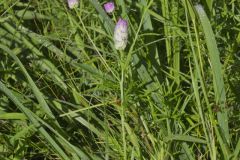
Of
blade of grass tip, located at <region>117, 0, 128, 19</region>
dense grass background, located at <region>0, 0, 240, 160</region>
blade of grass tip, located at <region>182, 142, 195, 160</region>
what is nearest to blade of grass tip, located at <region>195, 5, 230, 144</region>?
dense grass background, located at <region>0, 0, 240, 160</region>

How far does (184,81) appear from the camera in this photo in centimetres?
138

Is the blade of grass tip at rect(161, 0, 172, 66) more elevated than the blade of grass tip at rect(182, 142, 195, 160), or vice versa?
the blade of grass tip at rect(161, 0, 172, 66)

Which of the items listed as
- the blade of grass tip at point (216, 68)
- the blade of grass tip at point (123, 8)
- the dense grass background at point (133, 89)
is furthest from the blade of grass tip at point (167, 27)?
the blade of grass tip at point (216, 68)

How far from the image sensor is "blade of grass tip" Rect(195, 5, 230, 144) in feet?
3.54

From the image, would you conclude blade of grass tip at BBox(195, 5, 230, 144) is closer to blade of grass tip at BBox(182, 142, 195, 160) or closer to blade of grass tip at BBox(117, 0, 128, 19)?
blade of grass tip at BBox(182, 142, 195, 160)

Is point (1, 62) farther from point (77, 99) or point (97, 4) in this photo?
point (97, 4)

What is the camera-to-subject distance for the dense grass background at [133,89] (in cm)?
119

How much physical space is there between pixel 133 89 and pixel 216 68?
21 cm

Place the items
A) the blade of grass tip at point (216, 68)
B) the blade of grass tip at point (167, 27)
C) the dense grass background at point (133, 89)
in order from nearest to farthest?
the blade of grass tip at point (216, 68) → the dense grass background at point (133, 89) → the blade of grass tip at point (167, 27)

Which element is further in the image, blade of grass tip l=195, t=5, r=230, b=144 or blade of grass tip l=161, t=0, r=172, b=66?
blade of grass tip l=161, t=0, r=172, b=66

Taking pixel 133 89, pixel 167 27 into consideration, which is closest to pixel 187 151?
pixel 133 89

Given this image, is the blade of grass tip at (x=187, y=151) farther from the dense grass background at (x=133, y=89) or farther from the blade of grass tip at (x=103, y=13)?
the blade of grass tip at (x=103, y=13)

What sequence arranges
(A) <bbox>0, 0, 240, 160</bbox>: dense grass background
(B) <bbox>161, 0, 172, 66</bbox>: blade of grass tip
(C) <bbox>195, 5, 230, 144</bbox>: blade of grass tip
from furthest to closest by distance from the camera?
1. (B) <bbox>161, 0, 172, 66</bbox>: blade of grass tip
2. (A) <bbox>0, 0, 240, 160</bbox>: dense grass background
3. (C) <bbox>195, 5, 230, 144</bbox>: blade of grass tip

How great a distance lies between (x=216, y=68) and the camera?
1114mm
